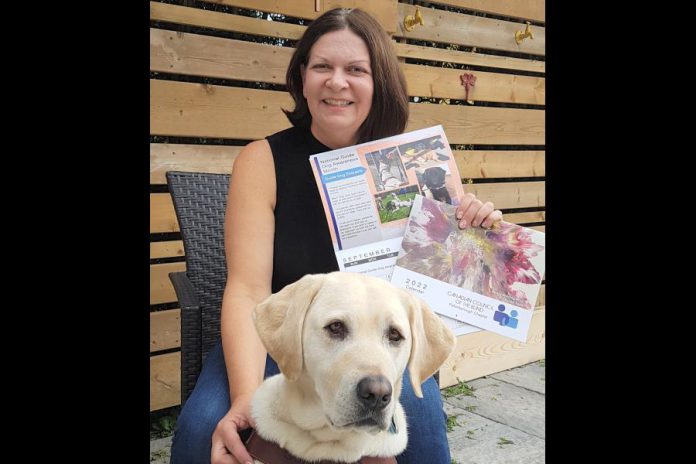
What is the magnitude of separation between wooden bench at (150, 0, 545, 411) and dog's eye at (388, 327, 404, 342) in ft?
6.88

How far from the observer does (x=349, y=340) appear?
1144 millimetres

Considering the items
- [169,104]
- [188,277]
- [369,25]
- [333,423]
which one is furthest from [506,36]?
[333,423]

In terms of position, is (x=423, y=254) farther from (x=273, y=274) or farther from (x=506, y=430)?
(x=506, y=430)

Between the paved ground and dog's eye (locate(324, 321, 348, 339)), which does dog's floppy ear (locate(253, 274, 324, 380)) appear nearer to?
dog's eye (locate(324, 321, 348, 339))

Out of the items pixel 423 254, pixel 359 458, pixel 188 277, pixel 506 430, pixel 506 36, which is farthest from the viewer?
pixel 506 36

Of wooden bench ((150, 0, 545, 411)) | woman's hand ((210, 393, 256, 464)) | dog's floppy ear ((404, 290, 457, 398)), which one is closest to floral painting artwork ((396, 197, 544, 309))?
dog's floppy ear ((404, 290, 457, 398))

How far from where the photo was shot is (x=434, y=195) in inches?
60.7

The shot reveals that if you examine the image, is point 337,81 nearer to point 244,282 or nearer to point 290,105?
point 244,282

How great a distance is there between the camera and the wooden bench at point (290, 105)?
2.95 metres

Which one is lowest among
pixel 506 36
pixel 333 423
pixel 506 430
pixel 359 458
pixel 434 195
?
pixel 506 430

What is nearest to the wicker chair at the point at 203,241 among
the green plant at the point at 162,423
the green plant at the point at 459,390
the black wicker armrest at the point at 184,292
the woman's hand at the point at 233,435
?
the black wicker armrest at the point at 184,292

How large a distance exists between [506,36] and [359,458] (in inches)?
154
